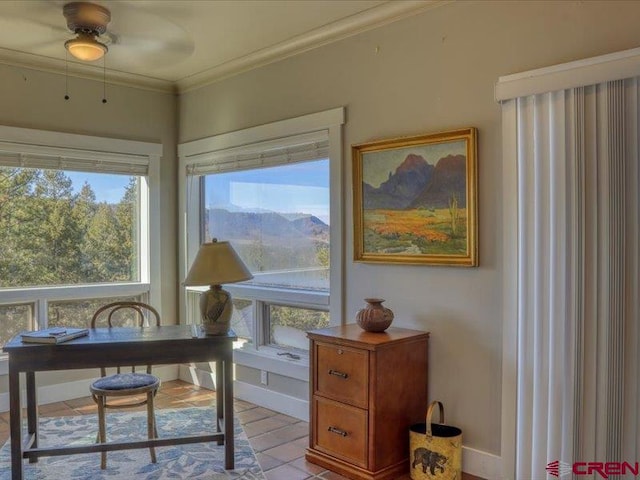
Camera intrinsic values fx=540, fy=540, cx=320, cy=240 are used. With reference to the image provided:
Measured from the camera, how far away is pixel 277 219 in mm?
4164

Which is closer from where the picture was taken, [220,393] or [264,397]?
[220,393]

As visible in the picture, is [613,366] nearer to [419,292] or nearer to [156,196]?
[419,292]

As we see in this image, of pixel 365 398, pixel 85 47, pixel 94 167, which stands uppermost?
pixel 85 47

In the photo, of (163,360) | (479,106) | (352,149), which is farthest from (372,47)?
(163,360)

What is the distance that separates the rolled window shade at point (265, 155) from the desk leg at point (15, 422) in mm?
2211

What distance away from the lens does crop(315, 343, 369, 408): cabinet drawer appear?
2.81 metres

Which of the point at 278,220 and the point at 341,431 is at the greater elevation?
the point at 278,220

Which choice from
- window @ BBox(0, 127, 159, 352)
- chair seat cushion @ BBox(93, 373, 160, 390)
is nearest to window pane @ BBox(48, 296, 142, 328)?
window @ BBox(0, 127, 159, 352)

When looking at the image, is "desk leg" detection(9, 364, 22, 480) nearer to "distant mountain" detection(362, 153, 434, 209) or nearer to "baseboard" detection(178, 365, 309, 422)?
"baseboard" detection(178, 365, 309, 422)

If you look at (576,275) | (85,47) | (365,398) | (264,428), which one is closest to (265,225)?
(264,428)

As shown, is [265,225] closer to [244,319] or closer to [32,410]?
[244,319]

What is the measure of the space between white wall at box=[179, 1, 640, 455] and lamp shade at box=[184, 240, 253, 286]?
867 mm

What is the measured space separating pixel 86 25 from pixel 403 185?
84.4 inches

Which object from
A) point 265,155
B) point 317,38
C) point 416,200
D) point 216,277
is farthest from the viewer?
point 265,155
